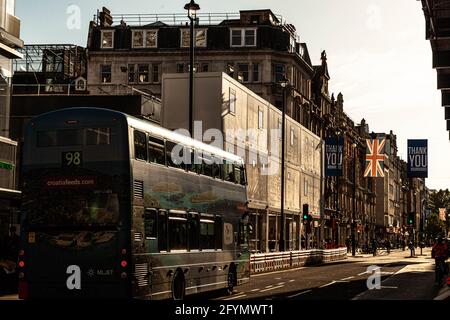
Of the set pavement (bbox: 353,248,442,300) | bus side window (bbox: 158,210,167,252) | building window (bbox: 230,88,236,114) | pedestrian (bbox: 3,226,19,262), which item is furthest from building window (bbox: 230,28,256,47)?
bus side window (bbox: 158,210,167,252)

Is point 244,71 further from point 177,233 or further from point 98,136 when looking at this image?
point 98,136

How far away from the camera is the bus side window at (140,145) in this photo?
17.9 meters

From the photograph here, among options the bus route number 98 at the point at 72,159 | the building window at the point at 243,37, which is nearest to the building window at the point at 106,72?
the building window at the point at 243,37

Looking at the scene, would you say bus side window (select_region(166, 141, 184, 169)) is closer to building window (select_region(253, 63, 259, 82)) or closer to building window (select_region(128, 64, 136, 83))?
building window (select_region(253, 63, 259, 82))

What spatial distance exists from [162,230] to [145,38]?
6455 cm

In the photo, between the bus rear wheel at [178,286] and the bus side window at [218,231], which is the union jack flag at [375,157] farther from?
the bus rear wheel at [178,286]

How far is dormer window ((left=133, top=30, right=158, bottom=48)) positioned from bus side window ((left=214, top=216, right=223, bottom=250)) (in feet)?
196

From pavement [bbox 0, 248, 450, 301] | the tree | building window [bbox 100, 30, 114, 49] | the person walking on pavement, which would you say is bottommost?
pavement [bbox 0, 248, 450, 301]

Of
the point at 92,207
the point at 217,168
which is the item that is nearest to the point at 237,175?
the point at 217,168

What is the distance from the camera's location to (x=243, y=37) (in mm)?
81875

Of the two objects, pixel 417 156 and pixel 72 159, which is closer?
pixel 72 159

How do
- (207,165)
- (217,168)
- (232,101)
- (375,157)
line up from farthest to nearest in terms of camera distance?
(375,157) → (232,101) → (217,168) → (207,165)

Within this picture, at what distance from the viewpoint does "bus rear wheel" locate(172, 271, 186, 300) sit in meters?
20.3
